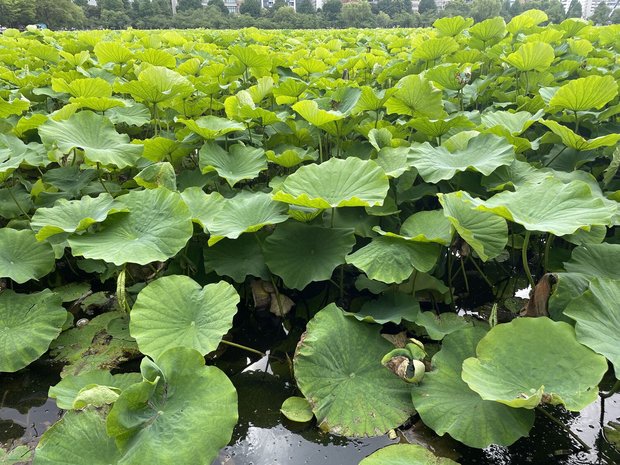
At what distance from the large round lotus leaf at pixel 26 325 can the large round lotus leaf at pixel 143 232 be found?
318 mm

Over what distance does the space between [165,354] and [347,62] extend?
2543 mm

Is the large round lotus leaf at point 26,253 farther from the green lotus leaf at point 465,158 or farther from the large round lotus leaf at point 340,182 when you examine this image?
the green lotus leaf at point 465,158

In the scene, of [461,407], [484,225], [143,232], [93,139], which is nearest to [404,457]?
[461,407]

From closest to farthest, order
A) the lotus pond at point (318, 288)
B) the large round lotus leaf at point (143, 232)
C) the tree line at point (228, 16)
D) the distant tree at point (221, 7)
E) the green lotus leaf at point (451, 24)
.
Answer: the lotus pond at point (318, 288)
the large round lotus leaf at point (143, 232)
the green lotus leaf at point (451, 24)
the tree line at point (228, 16)
the distant tree at point (221, 7)

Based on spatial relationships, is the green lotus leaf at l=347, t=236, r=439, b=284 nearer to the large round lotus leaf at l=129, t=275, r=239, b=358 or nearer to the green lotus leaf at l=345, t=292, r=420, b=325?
the green lotus leaf at l=345, t=292, r=420, b=325

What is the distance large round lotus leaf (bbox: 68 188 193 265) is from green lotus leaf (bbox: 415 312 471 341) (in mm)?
791

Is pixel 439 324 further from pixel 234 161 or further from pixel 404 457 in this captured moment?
pixel 234 161

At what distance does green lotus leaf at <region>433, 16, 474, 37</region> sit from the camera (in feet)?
10.9

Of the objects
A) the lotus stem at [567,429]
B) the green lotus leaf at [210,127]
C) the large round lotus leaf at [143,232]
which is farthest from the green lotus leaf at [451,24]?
the lotus stem at [567,429]

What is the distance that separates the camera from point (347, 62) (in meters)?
3.19

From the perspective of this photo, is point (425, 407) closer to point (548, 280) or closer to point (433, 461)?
point (433, 461)

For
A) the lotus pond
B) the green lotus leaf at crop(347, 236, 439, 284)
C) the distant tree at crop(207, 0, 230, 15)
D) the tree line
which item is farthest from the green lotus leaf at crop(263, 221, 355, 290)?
the distant tree at crop(207, 0, 230, 15)

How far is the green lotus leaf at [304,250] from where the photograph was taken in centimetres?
158

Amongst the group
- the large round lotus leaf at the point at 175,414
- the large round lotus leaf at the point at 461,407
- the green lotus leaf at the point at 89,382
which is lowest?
the green lotus leaf at the point at 89,382
